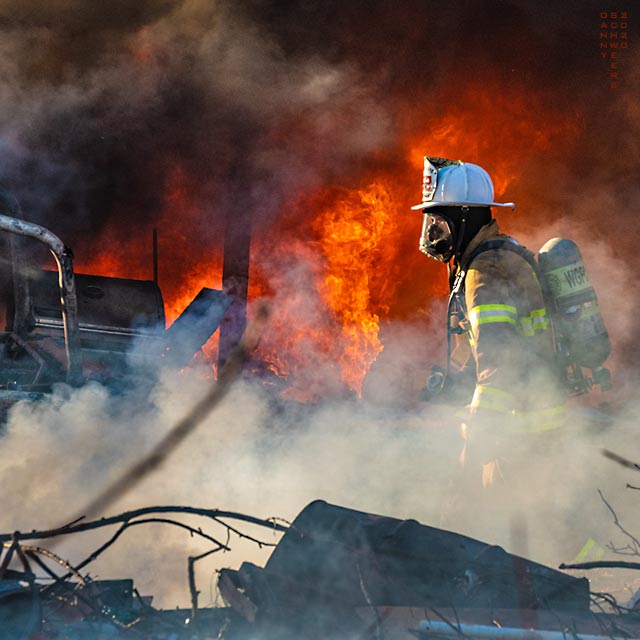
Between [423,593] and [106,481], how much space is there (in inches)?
115

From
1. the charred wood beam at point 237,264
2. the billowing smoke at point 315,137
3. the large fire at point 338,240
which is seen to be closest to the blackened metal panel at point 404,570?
the billowing smoke at point 315,137

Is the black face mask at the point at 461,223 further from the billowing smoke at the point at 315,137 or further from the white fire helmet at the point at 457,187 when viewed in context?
the billowing smoke at the point at 315,137

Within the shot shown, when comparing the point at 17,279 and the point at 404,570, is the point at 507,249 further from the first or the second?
the point at 17,279

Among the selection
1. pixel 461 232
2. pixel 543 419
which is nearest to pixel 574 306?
pixel 543 419

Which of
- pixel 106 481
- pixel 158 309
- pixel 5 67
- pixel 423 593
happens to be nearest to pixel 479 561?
pixel 423 593

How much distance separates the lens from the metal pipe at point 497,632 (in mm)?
2346

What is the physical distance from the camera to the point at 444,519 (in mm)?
4195

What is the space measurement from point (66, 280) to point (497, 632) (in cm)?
380

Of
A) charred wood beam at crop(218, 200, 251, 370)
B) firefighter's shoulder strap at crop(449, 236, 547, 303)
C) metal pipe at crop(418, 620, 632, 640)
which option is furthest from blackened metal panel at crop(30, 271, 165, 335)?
metal pipe at crop(418, 620, 632, 640)

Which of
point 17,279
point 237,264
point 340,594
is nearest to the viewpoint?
point 340,594

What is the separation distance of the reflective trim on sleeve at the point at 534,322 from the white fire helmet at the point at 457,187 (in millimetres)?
659

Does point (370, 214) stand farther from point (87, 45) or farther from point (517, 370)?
point (517, 370)

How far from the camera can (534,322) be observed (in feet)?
12.9

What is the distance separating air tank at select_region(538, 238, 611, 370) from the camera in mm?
3904
